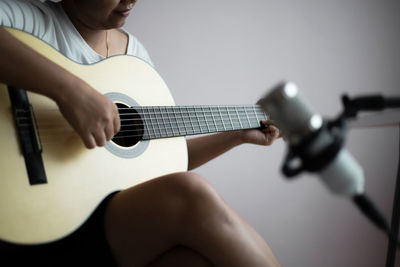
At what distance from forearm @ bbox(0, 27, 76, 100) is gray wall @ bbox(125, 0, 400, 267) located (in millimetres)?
753

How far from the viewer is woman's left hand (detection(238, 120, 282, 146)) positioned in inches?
45.9

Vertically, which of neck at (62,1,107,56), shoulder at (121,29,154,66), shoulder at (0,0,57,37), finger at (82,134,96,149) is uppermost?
shoulder at (0,0,57,37)

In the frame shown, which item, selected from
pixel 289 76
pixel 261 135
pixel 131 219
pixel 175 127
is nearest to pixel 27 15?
pixel 175 127

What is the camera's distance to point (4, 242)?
2.15 feet

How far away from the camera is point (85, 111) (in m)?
0.72

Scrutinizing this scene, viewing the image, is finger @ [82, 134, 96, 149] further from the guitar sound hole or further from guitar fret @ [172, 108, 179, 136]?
guitar fret @ [172, 108, 179, 136]

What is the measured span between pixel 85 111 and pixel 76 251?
28 centimetres

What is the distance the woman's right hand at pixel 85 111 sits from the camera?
719 millimetres

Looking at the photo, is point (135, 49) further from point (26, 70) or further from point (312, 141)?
point (312, 141)

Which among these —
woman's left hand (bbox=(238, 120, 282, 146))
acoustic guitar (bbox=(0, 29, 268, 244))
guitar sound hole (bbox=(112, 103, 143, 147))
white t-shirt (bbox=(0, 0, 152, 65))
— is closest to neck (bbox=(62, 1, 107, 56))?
white t-shirt (bbox=(0, 0, 152, 65))

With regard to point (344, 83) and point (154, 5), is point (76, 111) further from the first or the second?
point (344, 83)

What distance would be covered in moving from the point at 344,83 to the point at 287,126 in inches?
65.9

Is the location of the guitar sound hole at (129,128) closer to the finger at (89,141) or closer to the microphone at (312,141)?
the finger at (89,141)

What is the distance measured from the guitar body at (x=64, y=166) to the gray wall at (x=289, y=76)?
0.61m
